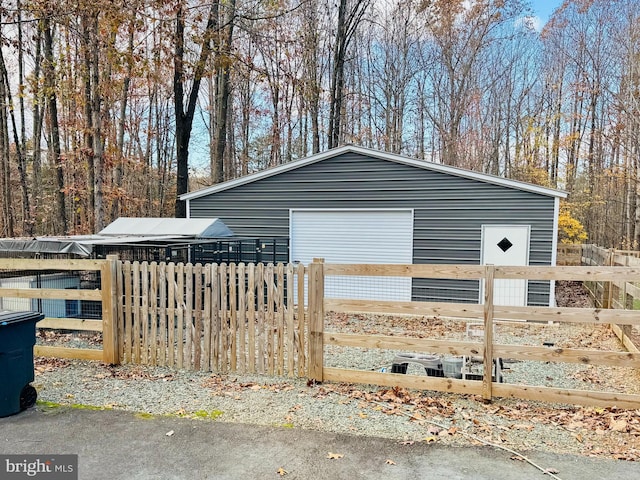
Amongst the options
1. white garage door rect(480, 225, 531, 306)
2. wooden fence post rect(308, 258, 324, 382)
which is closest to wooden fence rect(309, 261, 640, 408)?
wooden fence post rect(308, 258, 324, 382)

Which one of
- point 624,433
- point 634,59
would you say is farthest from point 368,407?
point 634,59

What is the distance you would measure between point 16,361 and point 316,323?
286 cm

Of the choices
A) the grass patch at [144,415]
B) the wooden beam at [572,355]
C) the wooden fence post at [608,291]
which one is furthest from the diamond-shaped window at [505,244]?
the grass patch at [144,415]

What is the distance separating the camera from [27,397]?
13.4 feet

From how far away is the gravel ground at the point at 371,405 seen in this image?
3541mm

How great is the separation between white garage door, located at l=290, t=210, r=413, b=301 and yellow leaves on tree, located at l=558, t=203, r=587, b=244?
10.9 meters

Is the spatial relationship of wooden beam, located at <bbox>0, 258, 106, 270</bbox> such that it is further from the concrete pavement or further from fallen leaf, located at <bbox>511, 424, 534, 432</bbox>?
fallen leaf, located at <bbox>511, 424, 534, 432</bbox>

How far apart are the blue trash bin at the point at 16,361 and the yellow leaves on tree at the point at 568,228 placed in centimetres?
1849

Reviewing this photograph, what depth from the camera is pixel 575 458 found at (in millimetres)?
3174

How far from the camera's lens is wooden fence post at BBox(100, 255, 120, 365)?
529cm

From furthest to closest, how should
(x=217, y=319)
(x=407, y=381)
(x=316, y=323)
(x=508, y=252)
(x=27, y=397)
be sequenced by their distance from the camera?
(x=508, y=252)
(x=217, y=319)
(x=316, y=323)
(x=407, y=381)
(x=27, y=397)

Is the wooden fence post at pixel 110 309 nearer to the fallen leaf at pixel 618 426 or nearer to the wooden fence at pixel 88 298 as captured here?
the wooden fence at pixel 88 298

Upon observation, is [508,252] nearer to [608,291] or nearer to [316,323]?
[608,291]

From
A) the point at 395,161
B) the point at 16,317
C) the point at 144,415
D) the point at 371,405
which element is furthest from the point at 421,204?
the point at 16,317
